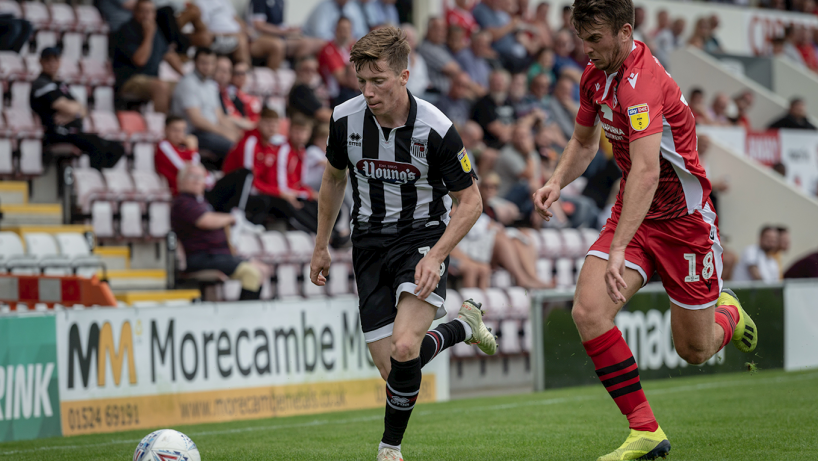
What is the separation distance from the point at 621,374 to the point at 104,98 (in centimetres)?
858

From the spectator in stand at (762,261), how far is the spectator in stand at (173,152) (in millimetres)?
7542

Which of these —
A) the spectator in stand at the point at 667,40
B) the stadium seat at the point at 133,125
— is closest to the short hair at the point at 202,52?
the stadium seat at the point at 133,125

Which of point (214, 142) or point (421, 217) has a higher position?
point (214, 142)

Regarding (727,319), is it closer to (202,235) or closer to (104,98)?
(202,235)

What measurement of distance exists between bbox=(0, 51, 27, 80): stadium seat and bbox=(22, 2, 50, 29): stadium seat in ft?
2.49

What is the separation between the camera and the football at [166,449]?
4.36m

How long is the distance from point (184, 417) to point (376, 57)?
4.46m

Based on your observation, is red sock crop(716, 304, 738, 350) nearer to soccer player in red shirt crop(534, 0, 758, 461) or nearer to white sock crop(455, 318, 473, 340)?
soccer player in red shirt crop(534, 0, 758, 461)

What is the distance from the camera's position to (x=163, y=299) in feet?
30.9

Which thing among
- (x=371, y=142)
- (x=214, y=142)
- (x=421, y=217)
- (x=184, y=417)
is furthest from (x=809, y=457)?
(x=214, y=142)

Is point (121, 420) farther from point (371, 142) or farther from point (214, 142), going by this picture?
point (214, 142)

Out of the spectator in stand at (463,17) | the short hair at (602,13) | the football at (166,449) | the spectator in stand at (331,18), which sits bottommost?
the football at (166,449)

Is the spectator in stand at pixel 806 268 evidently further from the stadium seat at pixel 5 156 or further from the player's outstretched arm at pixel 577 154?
the stadium seat at pixel 5 156

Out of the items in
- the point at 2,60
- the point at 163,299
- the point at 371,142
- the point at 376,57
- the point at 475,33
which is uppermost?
the point at 475,33
